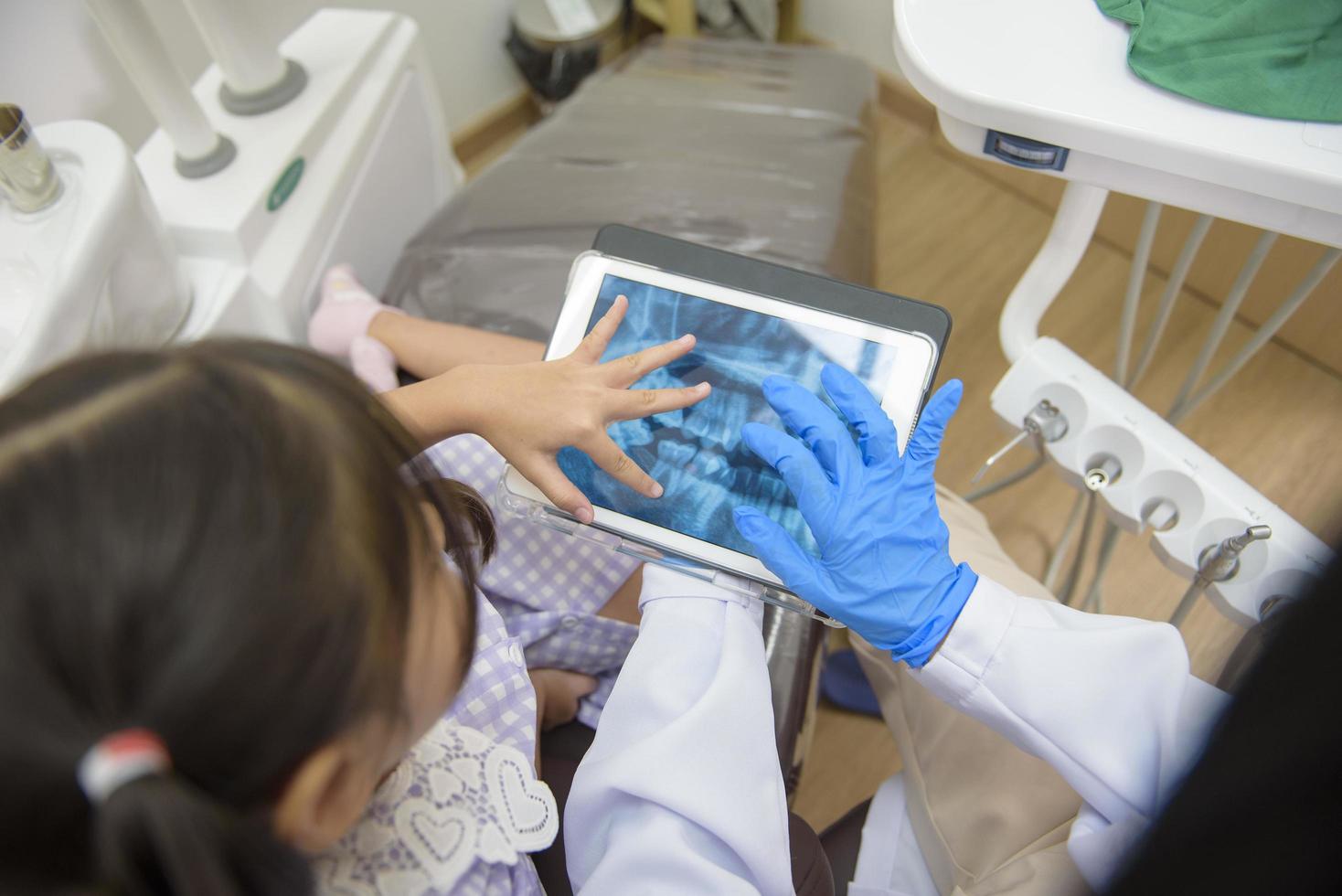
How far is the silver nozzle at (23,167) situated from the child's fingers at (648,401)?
548 mm

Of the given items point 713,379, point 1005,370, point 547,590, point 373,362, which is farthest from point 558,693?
point 1005,370

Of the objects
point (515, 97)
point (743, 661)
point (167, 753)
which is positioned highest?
point (167, 753)

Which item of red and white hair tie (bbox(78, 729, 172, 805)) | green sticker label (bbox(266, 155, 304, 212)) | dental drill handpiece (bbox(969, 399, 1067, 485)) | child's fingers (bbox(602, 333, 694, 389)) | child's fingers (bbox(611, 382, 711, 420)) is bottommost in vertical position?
dental drill handpiece (bbox(969, 399, 1067, 485))

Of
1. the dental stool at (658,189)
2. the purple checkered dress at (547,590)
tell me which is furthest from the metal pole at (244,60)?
the purple checkered dress at (547,590)

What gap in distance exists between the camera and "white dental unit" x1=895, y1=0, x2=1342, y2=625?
0.53 m

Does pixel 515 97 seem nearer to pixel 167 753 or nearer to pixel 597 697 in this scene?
pixel 597 697

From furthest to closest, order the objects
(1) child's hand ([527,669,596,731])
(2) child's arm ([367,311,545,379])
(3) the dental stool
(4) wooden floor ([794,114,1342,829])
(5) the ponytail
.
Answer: (4) wooden floor ([794,114,1342,829]) < (3) the dental stool < (2) child's arm ([367,311,545,379]) < (1) child's hand ([527,669,596,731]) < (5) the ponytail

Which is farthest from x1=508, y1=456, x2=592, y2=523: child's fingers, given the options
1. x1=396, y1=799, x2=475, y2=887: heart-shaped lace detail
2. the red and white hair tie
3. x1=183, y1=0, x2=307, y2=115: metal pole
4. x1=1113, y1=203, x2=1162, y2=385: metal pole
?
x1=183, y1=0, x2=307, y2=115: metal pole

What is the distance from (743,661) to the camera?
22.5 inches

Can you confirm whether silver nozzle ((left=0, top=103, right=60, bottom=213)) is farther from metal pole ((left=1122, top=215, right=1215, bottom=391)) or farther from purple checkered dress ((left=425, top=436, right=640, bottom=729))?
metal pole ((left=1122, top=215, right=1215, bottom=391))

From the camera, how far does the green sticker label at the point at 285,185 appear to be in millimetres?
938

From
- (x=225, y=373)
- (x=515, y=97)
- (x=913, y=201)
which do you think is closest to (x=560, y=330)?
(x=225, y=373)

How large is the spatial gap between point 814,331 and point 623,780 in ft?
1.14

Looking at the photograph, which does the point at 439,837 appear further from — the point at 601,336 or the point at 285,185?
the point at 285,185
